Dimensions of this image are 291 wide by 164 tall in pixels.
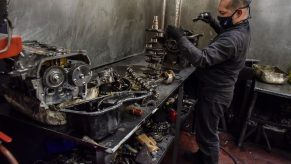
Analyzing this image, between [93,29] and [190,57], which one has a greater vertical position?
[93,29]

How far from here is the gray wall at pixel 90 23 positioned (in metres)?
1.46

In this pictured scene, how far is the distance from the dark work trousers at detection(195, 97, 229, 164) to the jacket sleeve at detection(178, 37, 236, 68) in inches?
17.4

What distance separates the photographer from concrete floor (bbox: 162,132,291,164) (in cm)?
247

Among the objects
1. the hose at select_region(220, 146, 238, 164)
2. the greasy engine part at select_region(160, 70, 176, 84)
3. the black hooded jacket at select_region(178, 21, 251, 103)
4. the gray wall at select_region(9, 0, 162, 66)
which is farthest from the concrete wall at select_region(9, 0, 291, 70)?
the hose at select_region(220, 146, 238, 164)

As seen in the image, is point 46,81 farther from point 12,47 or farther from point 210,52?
point 210,52

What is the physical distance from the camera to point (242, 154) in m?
2.59

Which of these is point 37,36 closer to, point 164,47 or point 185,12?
point 164,47

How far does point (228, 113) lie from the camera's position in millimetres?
3000

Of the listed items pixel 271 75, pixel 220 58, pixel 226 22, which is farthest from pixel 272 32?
pixel 220 58

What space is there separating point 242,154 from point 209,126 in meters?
0.87

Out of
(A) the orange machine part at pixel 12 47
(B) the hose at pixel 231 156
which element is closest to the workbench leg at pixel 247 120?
(B) the hose at pixel 231 156

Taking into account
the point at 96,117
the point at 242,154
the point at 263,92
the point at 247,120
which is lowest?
the point at 242,154

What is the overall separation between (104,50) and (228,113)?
5.85ft

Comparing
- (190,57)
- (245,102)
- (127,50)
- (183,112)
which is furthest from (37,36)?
(245,102)
